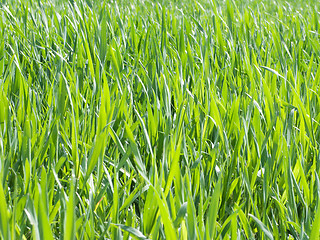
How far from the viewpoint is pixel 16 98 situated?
48.2 inches

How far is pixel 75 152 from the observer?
2.66 feet

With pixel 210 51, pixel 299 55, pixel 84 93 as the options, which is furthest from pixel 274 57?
pixel 84 93

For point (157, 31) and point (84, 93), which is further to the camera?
point (157, 31)

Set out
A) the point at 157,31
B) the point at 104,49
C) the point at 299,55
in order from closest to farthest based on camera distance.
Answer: the point at 104,49
the point at 299,55
the point at 157,31

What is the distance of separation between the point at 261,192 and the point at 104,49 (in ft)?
2.41

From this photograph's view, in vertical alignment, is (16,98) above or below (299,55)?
above

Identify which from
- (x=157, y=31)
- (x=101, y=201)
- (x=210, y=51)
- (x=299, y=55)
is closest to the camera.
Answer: (x=101, y=201)

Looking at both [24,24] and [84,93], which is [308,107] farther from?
[24,24]

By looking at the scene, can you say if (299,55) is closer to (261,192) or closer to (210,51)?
(210,51)

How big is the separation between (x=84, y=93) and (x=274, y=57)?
34.3 inches

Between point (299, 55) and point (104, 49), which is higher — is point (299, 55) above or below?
below

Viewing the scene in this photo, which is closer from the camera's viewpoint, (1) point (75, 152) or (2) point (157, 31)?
(1) point (75, 152)

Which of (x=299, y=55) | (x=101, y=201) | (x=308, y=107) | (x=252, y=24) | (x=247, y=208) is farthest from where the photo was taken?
(x=252, y=24)

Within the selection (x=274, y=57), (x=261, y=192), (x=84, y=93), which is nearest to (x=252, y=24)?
(x=274, y=57)
